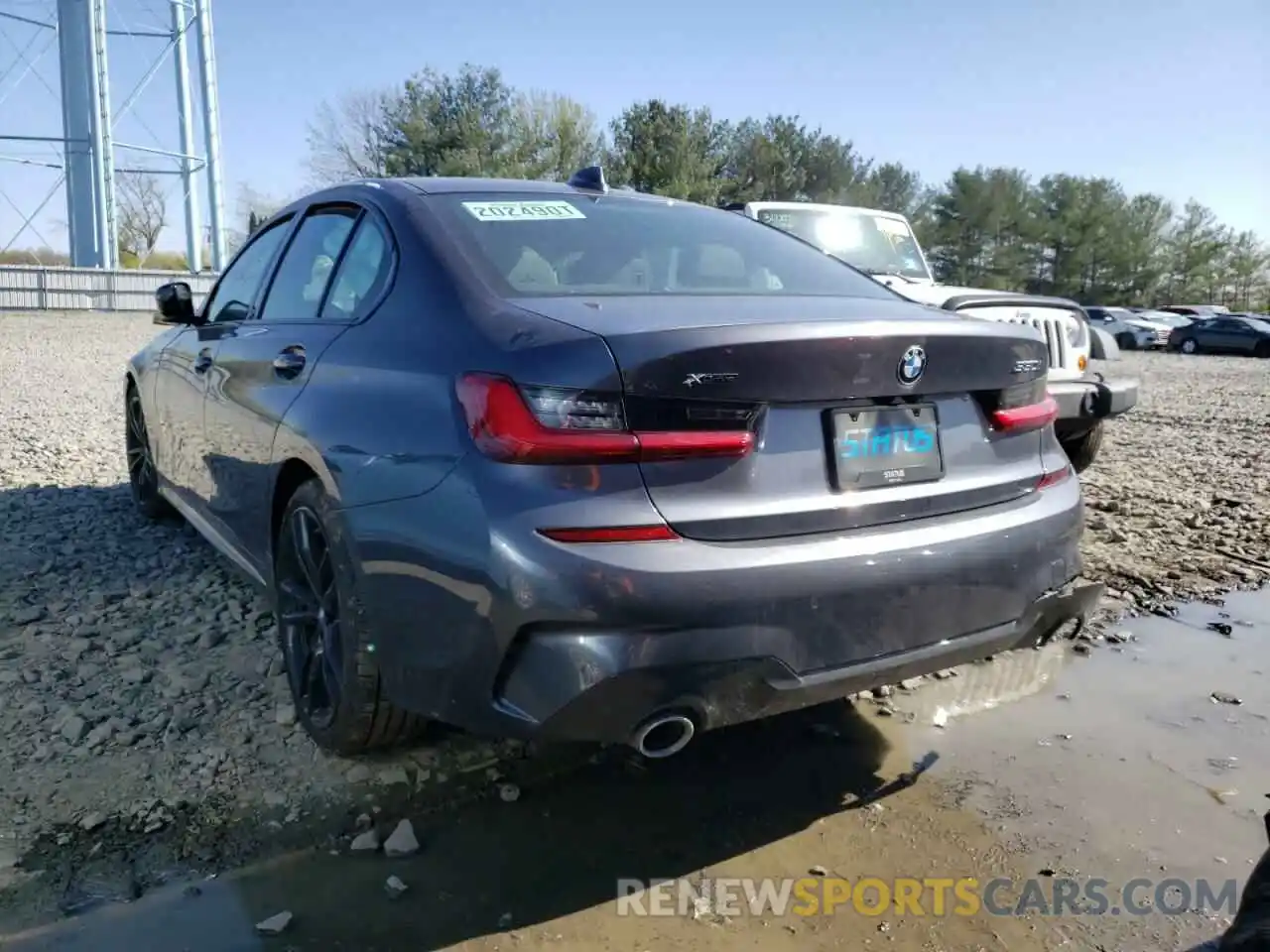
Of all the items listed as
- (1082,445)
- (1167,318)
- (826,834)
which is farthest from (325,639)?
(1167,318)

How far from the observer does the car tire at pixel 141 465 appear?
4.96m

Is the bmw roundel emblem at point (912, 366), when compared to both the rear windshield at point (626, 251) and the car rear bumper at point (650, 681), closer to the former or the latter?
the rear windshield at point (626, 251)

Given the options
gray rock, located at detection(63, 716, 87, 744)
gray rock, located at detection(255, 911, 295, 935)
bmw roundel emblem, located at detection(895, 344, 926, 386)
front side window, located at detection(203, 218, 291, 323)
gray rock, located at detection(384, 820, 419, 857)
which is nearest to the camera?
gray rock, located at detection(255, 911, 295, 935)

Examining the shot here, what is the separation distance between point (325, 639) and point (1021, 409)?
1926mm

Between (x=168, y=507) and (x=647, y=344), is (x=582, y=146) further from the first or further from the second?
(x=647, y=344)

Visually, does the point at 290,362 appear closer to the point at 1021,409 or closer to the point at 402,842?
the point at 402,842

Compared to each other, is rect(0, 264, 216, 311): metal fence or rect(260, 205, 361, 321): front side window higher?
rect(0, 264, 216, 311): metal fence

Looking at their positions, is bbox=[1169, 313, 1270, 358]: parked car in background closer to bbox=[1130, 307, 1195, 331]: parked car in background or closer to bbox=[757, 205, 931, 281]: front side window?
bbox=[1130, 307, 1195, 331]: parked car in background

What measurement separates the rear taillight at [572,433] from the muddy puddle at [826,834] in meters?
1.03

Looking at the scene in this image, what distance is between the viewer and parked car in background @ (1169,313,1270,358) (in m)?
30.3

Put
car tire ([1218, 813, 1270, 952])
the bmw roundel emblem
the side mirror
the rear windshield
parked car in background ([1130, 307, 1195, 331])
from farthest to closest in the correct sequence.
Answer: parked car in background ([1130, 307, 1195, 331]) < the side mirror < the rear windshield < the bmw roundel emblem < car tire ([1218, 813, 1270, 952])

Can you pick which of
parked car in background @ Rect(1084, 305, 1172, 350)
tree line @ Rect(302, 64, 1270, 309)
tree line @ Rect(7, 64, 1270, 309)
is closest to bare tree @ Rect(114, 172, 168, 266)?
tree line @ Rect(7, 64, 1270, 309)

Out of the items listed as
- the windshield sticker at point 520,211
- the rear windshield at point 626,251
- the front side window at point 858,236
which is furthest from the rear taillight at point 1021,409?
the front side window at point 858,236

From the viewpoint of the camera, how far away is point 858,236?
25.7 ft
